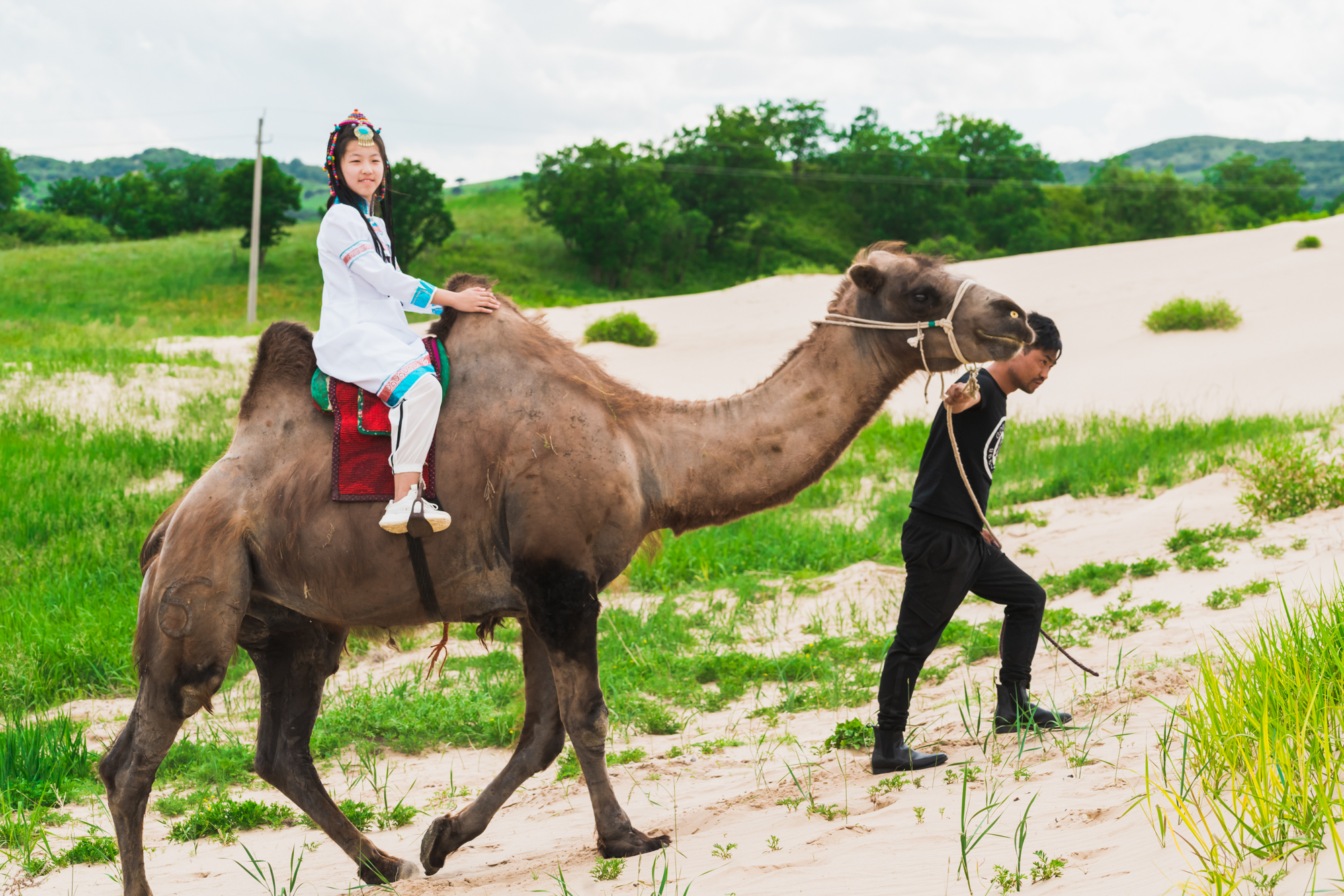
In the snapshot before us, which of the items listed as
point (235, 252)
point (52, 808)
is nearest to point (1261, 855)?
point (52, 808)

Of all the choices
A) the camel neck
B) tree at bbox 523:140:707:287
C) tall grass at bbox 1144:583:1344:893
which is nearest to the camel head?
the camel neck

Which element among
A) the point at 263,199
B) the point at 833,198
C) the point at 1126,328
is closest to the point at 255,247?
the point at 263,199

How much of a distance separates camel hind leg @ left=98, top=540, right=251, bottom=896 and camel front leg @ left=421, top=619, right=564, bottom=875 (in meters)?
1.19

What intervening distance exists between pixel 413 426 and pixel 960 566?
275cm

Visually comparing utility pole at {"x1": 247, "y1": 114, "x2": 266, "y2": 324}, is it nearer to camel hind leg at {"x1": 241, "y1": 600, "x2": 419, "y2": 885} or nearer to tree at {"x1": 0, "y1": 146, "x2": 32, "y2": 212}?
camel hind leg at {"x1": 241, "y1": 600, "x2": 419, "y2": 885}

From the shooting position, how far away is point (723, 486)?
4.64m

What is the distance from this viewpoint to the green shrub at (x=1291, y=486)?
9.38 metres

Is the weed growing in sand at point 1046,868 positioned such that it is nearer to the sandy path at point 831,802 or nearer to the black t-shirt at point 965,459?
the sandy path at point 831,802

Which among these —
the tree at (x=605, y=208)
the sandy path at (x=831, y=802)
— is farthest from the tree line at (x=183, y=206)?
the sandy path at (x=831, y=802)

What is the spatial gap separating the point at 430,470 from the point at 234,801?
8.27 ft

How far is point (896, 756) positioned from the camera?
5102mm

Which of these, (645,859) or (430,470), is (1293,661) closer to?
(645,859)

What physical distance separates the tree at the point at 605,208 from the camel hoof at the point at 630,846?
2075 inches

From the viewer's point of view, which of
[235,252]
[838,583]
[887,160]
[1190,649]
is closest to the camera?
[1190,649]
